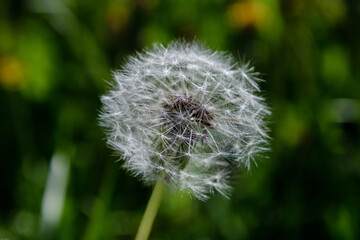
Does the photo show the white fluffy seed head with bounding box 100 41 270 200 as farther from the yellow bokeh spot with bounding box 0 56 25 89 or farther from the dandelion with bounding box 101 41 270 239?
the yellow bokeh spot with bounding box 0 56 25 89

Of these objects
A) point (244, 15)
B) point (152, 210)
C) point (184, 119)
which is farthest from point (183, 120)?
point (244, 15)

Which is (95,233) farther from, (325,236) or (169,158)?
(325,236)

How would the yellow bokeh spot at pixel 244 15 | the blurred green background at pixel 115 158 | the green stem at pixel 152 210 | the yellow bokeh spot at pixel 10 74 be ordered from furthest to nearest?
1. the yellow bokeh spot at pixel 244 15
2. the yellow bokeh spot at pixel 10 74
3. the blurred green background at pixel 115 158
4. the green stem at pixel 152 210

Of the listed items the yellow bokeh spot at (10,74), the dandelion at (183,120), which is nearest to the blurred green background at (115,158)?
the yellow bokeh spot at (10,74)

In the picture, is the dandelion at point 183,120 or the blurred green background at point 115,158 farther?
the blurred green background at point 115,158

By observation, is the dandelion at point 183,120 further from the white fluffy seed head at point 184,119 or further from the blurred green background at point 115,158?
the blurred green background at point 115,158

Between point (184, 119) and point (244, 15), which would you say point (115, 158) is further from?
point (184, 119)

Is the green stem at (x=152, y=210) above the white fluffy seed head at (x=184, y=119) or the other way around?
the other way around
